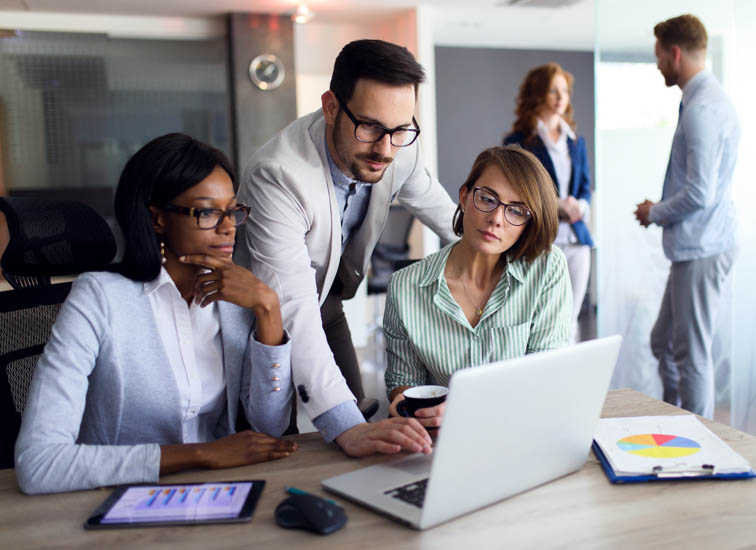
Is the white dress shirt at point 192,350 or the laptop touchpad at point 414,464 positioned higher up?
the white dress shirt at point 192,350

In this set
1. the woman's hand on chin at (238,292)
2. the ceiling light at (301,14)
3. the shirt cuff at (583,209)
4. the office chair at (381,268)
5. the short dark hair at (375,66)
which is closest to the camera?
the woman's hand on chin at (238,292)

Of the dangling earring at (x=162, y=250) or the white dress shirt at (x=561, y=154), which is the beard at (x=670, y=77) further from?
the dangling earring at (x=162, y=250)

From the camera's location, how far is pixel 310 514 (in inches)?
37.2

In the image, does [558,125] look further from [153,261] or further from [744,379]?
[153,261]

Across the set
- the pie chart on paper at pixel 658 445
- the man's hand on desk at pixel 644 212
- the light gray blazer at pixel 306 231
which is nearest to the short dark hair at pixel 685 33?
the man's hand on desk at pixel 644 212

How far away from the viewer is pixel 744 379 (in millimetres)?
2877

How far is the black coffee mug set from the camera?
123 cm

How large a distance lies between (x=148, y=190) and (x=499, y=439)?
0.81 m

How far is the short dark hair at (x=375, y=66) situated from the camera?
1.57 m

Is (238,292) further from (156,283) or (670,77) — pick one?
(670,77)

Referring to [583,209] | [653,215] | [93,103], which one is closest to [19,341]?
[653,215]

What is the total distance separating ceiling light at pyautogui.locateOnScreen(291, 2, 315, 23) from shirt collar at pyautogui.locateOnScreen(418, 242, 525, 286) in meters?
4.59

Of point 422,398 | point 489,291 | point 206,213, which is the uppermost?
point 206,213

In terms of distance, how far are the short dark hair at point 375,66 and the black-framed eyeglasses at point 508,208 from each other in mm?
305
